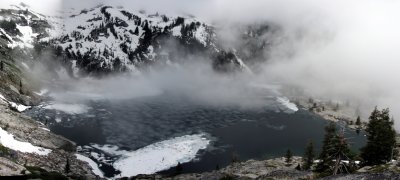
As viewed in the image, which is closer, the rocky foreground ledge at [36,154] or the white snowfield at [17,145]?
the rocky foreground ledge at [36,154]

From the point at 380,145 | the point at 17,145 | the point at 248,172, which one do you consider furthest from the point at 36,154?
the point at 380,145

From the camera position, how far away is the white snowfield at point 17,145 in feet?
524

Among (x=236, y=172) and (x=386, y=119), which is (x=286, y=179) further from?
(x=236, y=172)

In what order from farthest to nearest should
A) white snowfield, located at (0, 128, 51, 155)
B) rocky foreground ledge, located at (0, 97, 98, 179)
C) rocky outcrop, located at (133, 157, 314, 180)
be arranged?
1. white snowfield, located at (0, 128, 51, 155)
2. rocky foreground ledge, located at (0, 97, 98, 179)
3. rocky outcrop, located at (133, 157, 314, 180)

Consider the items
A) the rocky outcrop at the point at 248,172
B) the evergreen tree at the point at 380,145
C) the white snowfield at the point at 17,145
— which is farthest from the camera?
the white snowfield at the point at 17,145

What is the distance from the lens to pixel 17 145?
16512 cm

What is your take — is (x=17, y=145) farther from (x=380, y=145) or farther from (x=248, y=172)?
(x=380, y=145)

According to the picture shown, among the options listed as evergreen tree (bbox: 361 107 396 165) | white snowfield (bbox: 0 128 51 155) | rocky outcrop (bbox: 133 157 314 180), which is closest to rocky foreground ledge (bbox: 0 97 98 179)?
white snowfield (bbox: 0 128 51 155)

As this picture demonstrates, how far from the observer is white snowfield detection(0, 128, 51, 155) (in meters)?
160

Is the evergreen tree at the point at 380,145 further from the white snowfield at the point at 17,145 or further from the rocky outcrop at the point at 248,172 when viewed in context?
the white snowfield at the point at 17,145

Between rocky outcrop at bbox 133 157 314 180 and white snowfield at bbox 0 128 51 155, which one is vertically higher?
white snowfield at bbox 0 128 51 155

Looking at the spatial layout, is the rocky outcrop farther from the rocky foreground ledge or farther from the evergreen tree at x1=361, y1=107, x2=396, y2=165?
the rocky foreground ledge

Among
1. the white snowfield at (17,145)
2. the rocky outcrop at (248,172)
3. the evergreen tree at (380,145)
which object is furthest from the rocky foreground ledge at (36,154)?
the evergreen tree at (380,145)

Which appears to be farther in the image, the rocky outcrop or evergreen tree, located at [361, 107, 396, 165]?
the rocky outcrop
